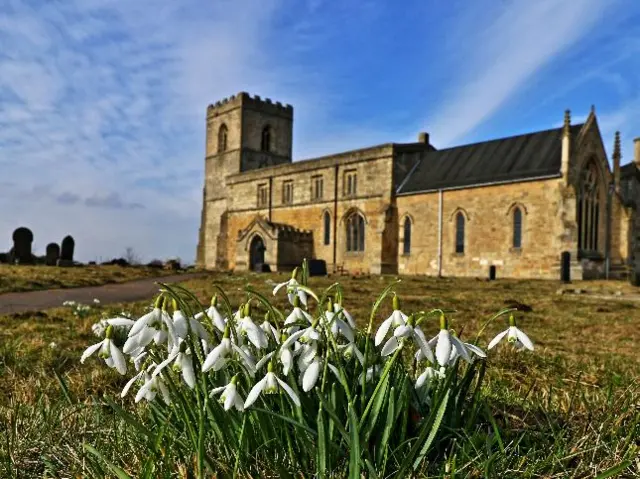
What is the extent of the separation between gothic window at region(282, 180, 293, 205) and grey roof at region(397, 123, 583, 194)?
10.6 m

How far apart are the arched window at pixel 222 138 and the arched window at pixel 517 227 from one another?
31.2 m

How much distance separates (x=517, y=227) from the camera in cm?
2806

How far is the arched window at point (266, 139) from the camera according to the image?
161 ft

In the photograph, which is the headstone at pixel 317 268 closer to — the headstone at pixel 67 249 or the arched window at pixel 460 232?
the arched window at pixel 460 232

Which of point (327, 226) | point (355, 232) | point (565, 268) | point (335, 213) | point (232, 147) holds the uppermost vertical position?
point (232, 147)

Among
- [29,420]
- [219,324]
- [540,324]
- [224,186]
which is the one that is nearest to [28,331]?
[29,420]

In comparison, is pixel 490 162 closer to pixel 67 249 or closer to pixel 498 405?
pixel 67 249

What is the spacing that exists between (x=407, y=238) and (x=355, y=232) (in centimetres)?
451

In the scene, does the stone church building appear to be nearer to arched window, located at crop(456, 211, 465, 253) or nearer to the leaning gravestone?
arched window, located at crop(456, 211, 465, 253)

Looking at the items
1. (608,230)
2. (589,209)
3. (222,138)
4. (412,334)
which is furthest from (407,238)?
(412,334)

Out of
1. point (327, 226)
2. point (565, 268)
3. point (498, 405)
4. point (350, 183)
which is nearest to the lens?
point (498, 405)

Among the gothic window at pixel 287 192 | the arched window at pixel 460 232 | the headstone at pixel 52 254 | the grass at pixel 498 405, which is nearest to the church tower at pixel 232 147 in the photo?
the gothic window at pixel 287 192

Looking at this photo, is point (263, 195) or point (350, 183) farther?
point (263, 195)

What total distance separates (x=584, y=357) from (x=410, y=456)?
15.9 ft
